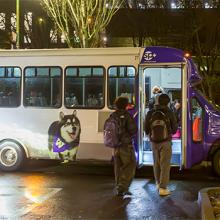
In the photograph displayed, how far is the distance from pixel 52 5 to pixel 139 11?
8.23 m

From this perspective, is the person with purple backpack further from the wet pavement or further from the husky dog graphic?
the husky dog graphic

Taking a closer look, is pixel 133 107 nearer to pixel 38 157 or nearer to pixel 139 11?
pixel 38 157

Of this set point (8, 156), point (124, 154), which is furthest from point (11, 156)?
point (124, 154)

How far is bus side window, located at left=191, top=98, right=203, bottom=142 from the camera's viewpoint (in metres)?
11.6

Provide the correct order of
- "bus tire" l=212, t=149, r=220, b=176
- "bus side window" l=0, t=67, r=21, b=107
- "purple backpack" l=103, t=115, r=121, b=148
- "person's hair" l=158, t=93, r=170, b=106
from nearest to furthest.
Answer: "purple backpack" l=103, t=115, r=121, b=148
"person's hair" l=158, t=93, r=170, b=106
"bus tire" l=212, t=149, r=220, b=176
"bus side window" l=0, t=67, r=21, b=107

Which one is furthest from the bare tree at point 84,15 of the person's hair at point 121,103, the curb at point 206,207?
the curb at point 206,207

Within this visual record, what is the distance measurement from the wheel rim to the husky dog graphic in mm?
1019

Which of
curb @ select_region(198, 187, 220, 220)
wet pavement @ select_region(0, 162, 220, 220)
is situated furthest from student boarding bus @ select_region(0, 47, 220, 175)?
curb @ select_region(198, 187, 220, 220)

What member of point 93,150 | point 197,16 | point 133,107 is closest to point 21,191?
point 93,150

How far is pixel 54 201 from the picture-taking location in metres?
9.26

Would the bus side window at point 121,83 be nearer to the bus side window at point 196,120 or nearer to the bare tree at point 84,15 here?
the bus side window at point 196,120

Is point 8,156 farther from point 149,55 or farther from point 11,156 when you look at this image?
point 149,55

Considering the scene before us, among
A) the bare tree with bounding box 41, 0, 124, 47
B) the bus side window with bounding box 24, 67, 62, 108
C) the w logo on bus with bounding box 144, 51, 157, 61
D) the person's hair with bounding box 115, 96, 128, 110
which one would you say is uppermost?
the bare tree with bounding box 41, 0, 124, 47

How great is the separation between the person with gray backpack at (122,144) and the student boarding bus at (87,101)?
2098mm
